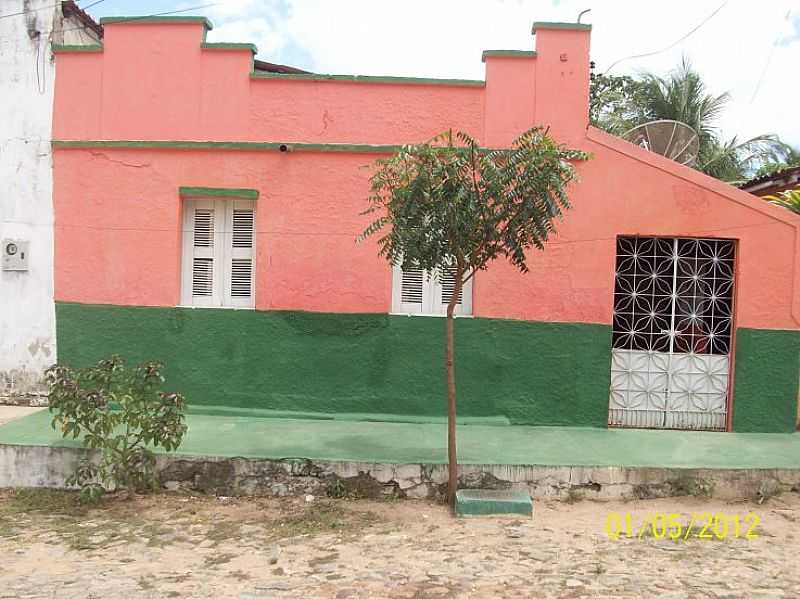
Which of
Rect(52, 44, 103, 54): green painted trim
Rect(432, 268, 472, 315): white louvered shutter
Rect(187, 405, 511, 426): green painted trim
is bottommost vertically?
Rect(187, 405, 511, 426): green painted trim

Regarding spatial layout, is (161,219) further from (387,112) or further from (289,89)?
(387,112)

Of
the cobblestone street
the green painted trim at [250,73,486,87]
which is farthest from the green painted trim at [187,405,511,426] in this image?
the green painted trim at [250,73,486,87]

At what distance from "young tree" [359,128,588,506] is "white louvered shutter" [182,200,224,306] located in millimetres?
2889

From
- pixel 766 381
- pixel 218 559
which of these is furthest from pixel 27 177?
pixel 766 381

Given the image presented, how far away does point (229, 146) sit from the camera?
7.16m

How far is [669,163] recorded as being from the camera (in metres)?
6.98

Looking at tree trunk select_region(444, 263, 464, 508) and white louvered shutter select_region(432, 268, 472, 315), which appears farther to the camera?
white louvered shutter select_region(432, 268, 472, 315)

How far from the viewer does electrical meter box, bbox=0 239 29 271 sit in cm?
730

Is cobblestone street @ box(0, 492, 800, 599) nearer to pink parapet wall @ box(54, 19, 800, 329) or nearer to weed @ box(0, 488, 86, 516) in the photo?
weed @ box(0, 488, 86, 516)

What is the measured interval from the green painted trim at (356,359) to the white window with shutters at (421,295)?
24 centimetres

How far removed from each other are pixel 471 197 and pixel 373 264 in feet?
8.01

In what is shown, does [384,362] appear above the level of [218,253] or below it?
below
